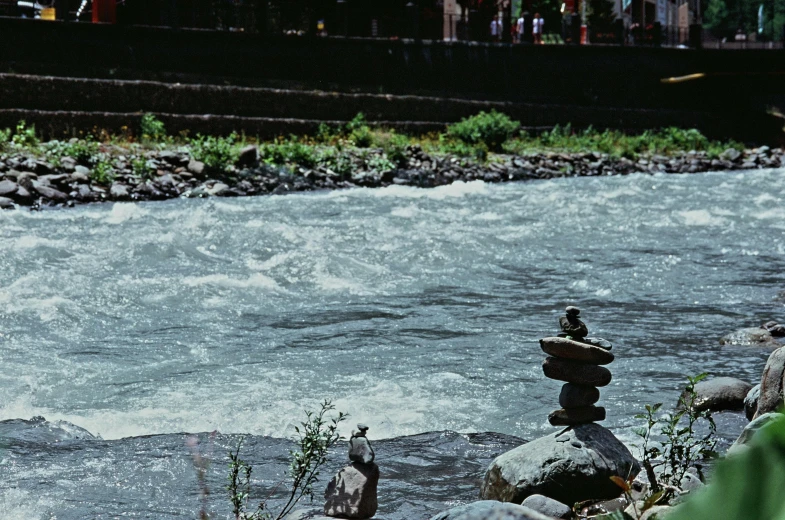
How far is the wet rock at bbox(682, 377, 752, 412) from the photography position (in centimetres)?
621

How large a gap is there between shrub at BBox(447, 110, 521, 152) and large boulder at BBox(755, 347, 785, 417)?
2376 cm

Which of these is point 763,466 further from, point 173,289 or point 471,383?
point 173,289

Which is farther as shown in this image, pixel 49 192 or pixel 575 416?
pixel 49 192

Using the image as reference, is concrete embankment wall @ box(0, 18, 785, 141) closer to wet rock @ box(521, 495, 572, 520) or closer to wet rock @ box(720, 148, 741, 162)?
wet rock @ box(720, 148, 741, 162)

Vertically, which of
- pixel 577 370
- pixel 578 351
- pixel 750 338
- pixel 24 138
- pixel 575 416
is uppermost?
pixel 24 138

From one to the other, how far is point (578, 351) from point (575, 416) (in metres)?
0.33

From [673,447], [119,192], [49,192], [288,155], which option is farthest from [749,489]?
[288,155]

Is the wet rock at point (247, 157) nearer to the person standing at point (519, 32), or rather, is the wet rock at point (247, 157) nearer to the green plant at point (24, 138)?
the green plant at point (24, 138)

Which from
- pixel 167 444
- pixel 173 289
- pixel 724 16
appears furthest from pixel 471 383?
pixel 724 16

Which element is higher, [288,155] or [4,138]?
[4,138]

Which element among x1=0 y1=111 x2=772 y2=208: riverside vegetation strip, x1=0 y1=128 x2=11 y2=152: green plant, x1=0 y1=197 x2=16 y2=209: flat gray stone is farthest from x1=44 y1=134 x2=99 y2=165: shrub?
x1=0 y1=197 x2=16 y2=209: flat gray stone

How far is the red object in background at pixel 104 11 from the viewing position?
2717cm

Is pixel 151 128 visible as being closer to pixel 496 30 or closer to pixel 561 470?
pixel 496 30

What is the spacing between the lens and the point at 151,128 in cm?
2411
